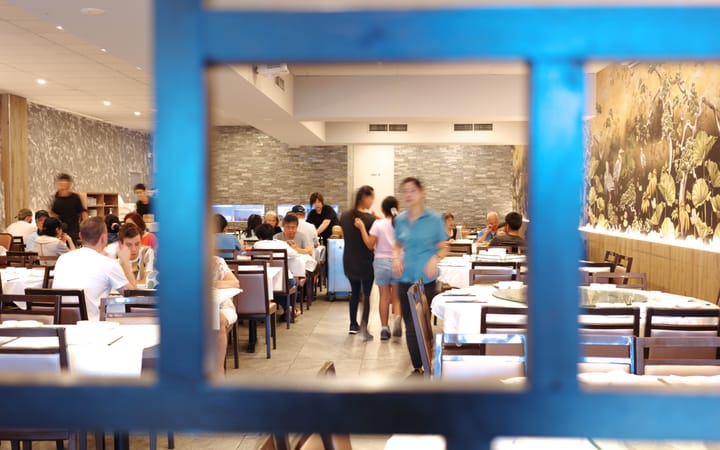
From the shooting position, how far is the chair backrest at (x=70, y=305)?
361 centimetres

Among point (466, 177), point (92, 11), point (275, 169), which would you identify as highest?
point (92, 11)

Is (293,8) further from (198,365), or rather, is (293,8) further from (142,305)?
(142,305)

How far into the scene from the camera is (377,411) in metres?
0.60

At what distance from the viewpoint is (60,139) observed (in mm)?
12586

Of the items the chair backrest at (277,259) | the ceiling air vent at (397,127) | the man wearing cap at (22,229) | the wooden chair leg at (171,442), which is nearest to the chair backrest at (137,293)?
the wooden chair leg at (171,442)

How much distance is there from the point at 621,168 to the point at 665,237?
156cm

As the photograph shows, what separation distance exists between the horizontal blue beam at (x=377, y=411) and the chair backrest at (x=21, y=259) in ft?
20.4

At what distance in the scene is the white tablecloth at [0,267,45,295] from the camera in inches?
208

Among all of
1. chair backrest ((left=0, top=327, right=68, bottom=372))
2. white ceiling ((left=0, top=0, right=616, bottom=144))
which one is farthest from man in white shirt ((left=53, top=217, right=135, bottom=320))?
white ceiling ((left=0, top=0, right=616, bottom=144))

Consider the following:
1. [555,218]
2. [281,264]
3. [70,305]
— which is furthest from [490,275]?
[555,218]

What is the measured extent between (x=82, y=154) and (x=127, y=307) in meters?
10.8

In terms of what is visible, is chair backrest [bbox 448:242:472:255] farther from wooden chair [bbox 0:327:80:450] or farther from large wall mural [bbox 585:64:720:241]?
wooden chair [bbox 0:327:80:450]

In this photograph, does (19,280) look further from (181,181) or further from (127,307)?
(181,181)

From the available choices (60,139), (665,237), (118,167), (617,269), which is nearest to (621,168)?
(665,237)
